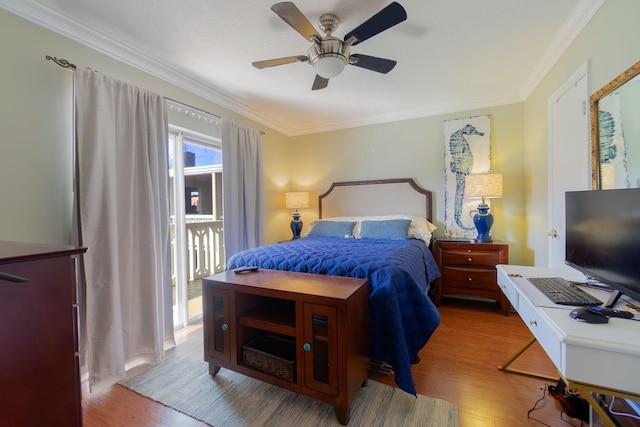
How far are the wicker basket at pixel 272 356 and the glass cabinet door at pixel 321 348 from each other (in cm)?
13

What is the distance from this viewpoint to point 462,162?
3.36 metres

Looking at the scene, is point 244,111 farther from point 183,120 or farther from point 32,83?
point 32,83

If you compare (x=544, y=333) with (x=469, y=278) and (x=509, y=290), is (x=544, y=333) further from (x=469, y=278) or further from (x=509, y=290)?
(x=469, y=278)

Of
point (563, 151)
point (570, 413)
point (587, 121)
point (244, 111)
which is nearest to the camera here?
point (570, 413)

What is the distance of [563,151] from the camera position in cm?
214

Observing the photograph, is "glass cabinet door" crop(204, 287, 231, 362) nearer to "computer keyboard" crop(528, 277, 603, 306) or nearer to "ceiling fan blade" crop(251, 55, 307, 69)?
"ceiling fan blade" crop(251, 55, 307, 69)

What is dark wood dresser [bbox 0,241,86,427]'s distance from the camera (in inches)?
33.6

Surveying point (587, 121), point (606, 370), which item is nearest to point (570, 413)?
point (606, 370)

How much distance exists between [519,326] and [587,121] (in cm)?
190

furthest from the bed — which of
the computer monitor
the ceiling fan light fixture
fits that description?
the ceiling fan light fixture

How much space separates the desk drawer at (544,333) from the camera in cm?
97

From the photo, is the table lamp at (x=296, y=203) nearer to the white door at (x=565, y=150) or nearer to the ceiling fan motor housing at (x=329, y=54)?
the ceiling fan motor housing at (x=329, y=54)

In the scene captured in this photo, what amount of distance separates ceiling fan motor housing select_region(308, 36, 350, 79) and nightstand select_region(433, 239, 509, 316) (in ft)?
7.54

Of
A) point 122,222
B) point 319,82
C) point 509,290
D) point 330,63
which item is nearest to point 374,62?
point 330,63
